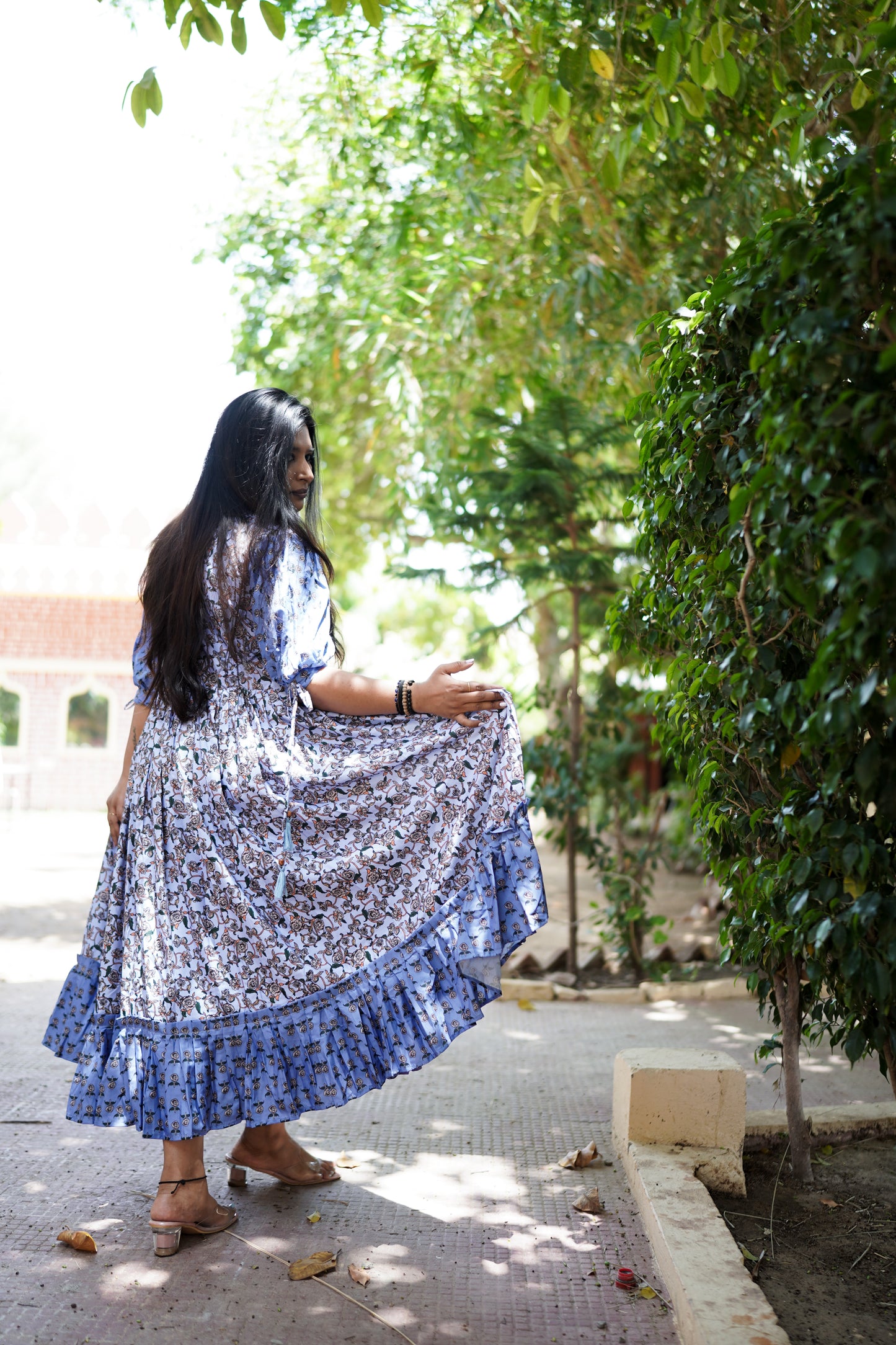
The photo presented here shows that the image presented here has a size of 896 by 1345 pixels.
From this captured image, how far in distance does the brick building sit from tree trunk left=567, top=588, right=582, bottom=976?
497 inches

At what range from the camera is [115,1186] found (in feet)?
9.77

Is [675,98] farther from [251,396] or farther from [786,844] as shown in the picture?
[786,844]

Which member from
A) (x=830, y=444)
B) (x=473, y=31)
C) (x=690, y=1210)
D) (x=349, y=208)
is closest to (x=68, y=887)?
(x=349, y=208)

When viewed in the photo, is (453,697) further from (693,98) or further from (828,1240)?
(693,98)

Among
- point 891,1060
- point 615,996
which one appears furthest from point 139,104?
point 615,996

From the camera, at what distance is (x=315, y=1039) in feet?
8.94

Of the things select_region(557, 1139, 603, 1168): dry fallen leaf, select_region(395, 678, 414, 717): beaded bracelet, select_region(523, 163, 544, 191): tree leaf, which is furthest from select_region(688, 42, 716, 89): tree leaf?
select_region(557, 1139, 603, 1168): dry fallen leaf

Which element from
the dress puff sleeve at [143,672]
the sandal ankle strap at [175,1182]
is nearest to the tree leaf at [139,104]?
the dress puff sleeve at [143,672]

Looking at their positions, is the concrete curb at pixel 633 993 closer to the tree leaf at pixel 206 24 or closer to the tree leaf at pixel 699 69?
the tree leaf at pixel 699 69

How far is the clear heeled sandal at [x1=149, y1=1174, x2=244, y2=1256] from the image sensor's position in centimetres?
255

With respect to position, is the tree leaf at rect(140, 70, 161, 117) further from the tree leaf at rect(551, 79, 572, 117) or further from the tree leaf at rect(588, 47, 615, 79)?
the tree leaf at rect(588, 47, 615, 79)

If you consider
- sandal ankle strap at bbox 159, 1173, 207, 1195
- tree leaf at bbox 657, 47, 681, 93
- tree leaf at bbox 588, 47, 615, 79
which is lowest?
sandal ankle strap at bbox 159, 1173, 207, 1195

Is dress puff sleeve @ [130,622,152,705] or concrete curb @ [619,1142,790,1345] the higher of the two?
dress puff sleeve @ [130,622,152,705]

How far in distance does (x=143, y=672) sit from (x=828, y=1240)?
7.20ft
